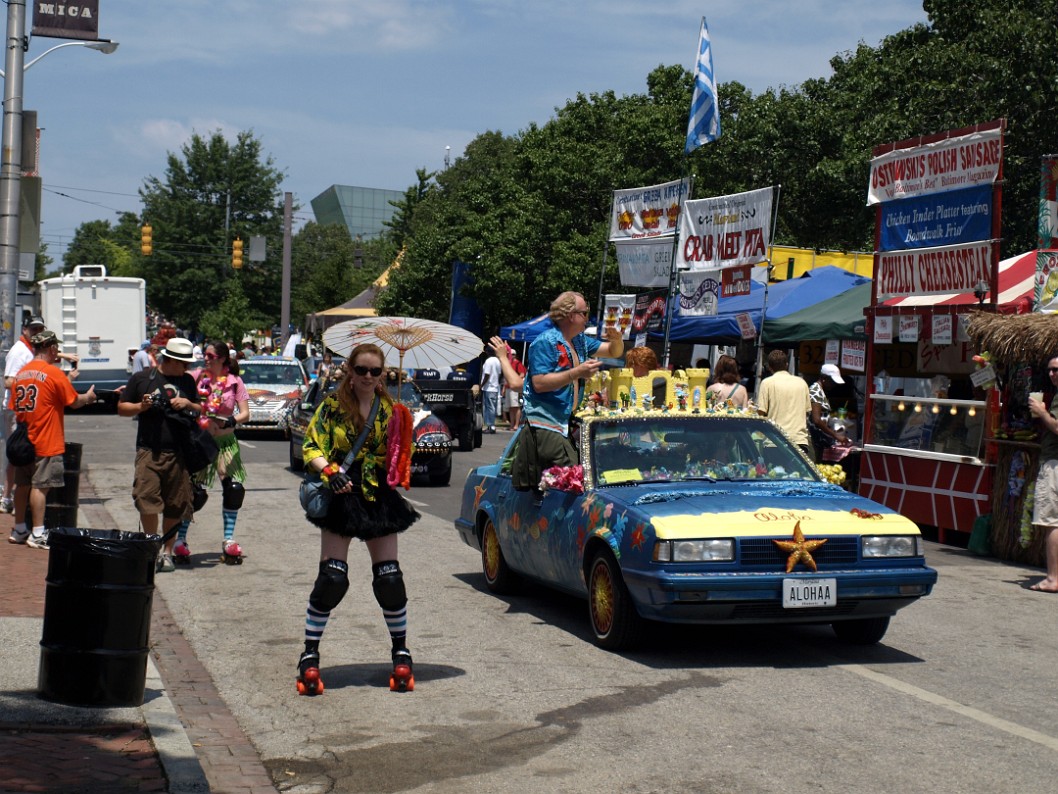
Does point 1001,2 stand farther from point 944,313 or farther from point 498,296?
point 944,313

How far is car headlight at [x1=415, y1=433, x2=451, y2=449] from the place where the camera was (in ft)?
61.6

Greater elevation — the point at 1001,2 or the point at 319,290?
the point at 1001,2

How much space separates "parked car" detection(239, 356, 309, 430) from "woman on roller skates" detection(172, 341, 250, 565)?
1440 centimetres

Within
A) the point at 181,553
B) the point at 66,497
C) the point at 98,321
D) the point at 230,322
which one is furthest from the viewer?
the point at 230,322

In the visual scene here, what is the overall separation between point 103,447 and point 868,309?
14665 millimetres

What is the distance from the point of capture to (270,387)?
28.6 meters

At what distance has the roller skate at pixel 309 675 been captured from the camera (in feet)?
22.9

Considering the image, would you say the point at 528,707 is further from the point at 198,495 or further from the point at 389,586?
the point at 198,495

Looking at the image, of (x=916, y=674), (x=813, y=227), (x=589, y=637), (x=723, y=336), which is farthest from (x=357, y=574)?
(x=813, y=227)

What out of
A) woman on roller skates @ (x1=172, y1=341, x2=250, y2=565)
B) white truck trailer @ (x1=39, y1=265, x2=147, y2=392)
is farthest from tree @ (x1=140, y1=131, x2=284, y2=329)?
woman on roller skates @ (x1=172, y1=341, x2=250, y2=565)

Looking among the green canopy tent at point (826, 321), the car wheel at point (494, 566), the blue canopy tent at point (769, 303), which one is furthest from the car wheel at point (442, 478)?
the car wheel at point (494, 566)

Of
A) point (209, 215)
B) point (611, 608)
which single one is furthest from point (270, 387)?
point (209, 215)

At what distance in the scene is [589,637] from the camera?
8578 millimetres

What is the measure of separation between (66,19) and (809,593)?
491 inches
